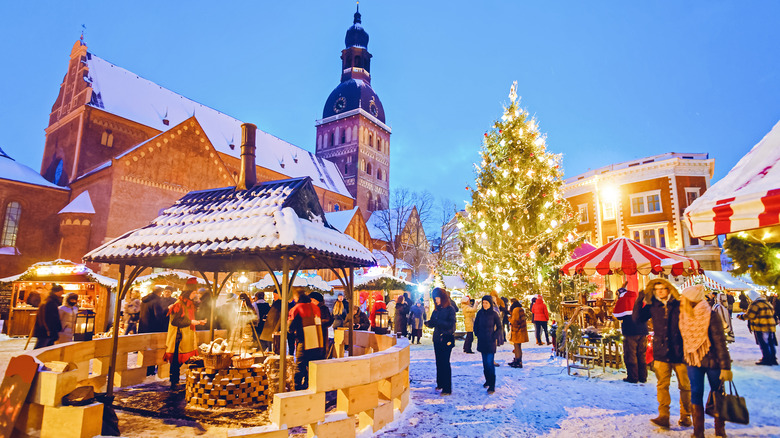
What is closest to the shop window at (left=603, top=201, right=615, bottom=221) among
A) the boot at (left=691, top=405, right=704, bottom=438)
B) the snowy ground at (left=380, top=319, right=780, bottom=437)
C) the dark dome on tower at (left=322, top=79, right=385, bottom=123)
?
the snowy ground at (left=380, top=319, right=780, bottom=437)

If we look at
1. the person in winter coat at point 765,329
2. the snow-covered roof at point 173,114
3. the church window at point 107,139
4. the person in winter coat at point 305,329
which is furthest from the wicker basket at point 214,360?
the snow-covered roof at point 173,114

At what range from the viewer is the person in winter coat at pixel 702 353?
5023 mm

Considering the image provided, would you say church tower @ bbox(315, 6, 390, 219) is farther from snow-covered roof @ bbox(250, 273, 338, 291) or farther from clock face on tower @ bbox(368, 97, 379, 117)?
snow-covered roof @ bbox(250, 273, 338, 291)

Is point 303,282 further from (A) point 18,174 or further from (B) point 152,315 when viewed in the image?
(A) point 18,174

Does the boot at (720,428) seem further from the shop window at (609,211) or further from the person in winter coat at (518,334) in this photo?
the shop window at (609,211)

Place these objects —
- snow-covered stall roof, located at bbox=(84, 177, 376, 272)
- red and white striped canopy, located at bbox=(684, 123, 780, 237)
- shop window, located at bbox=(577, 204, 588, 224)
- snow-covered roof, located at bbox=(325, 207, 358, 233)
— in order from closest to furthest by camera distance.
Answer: red and white striped canopy, located at bbox=(684, 123, 780, 237), snow-covered stall roof, located at bbox=(84, 177, 376, 272), shop window, located at bbox=(577, 204, 588, 224), snow-covered roof, located at bbox=(325, 207, 358, 233)

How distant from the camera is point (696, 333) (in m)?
5.25

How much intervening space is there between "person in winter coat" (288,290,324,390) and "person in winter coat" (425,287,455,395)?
2.08 meters

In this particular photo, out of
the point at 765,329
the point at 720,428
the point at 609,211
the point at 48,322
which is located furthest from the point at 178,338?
the point at 609,211

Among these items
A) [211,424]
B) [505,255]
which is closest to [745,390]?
[505,255]

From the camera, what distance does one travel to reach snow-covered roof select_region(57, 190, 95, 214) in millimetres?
25094

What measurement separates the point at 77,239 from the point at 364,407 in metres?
27.3

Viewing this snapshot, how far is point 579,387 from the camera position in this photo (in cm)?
816

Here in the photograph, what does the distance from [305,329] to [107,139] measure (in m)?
31.2
